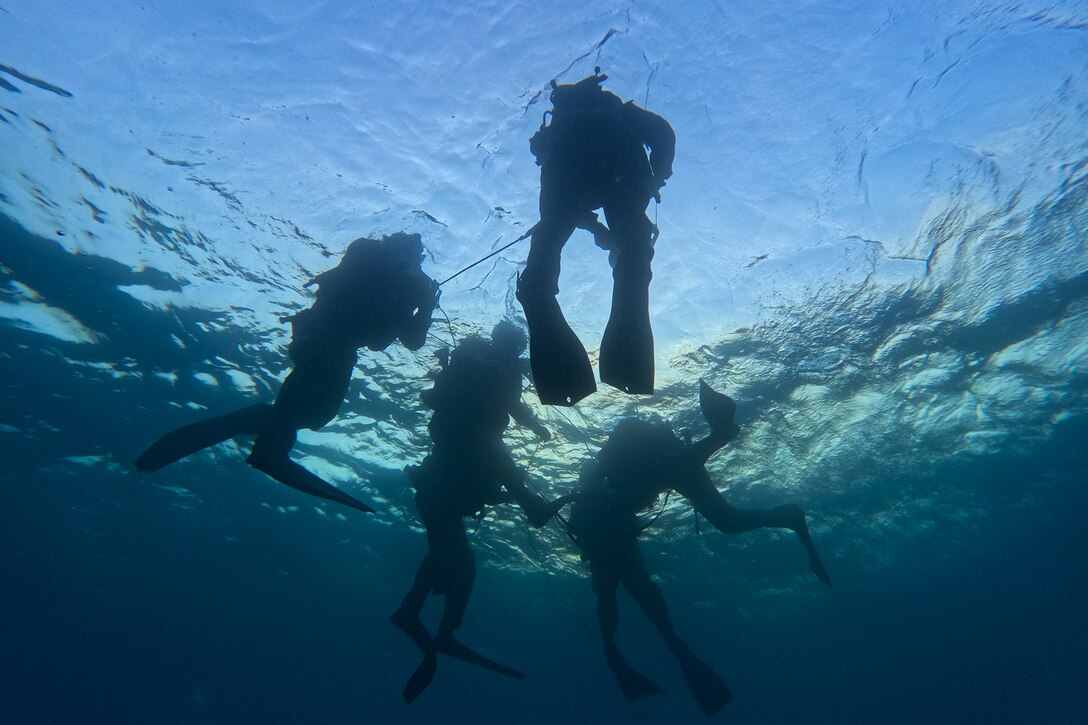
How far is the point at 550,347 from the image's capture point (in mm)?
2936

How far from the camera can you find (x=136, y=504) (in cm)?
2244

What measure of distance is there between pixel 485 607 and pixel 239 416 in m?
25.5

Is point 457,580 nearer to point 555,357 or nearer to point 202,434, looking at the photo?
point 202,434

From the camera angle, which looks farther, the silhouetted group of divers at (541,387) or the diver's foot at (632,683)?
the diver's foot at (632,683)

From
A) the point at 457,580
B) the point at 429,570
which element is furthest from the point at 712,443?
the point at 429,570

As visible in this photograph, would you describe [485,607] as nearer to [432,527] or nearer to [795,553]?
[795,553]

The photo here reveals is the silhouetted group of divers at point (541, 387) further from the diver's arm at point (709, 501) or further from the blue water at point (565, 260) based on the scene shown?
the blue water at point (565, 260)

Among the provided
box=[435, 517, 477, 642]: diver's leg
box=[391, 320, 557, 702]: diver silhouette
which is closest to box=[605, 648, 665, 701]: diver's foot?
box=[391, 320, 557, 702]: diver silhouette

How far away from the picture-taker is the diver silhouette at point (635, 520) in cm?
823

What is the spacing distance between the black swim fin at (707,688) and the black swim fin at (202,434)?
7196mm

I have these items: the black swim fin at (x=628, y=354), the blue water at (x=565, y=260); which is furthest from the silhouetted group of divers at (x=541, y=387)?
the blue water at (x=565, y=260)

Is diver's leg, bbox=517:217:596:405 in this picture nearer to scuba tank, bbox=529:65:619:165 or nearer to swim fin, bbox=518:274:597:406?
swim fin, bbox=518:274:597:406

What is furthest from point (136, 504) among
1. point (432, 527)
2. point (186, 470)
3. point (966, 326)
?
point (966, 326)

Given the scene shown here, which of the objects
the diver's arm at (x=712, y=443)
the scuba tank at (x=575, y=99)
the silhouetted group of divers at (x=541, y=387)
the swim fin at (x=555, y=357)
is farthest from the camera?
the diver's arm at (x=712, y=443)
